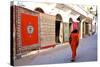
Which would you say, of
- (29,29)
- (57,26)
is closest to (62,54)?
(57,26)

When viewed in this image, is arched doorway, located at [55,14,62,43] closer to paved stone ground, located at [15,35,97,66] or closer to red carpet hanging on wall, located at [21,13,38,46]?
paved stone ground, located at [15,35,97,66]

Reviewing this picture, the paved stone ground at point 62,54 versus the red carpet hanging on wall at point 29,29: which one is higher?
the red carpet hanging on wall at point 29,29

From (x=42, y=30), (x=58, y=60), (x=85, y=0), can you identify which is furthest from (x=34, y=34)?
(x=85, y=0)

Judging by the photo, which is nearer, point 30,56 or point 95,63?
point 30,56

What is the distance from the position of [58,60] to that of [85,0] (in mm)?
693

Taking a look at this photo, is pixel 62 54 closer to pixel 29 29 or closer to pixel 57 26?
pixel 57 26

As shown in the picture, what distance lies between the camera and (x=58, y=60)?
2.01 metres

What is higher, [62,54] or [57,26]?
[57,26]

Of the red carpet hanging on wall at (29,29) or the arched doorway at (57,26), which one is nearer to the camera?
the red carpet hanging on wall at (29,29)

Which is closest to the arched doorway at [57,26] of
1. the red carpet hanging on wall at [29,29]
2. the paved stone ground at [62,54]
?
the paved stone ground at [62,54]

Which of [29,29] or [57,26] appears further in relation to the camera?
[57,26]

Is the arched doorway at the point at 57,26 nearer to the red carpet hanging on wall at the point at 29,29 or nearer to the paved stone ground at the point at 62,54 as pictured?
the paved stone ground at the point at 62,54
